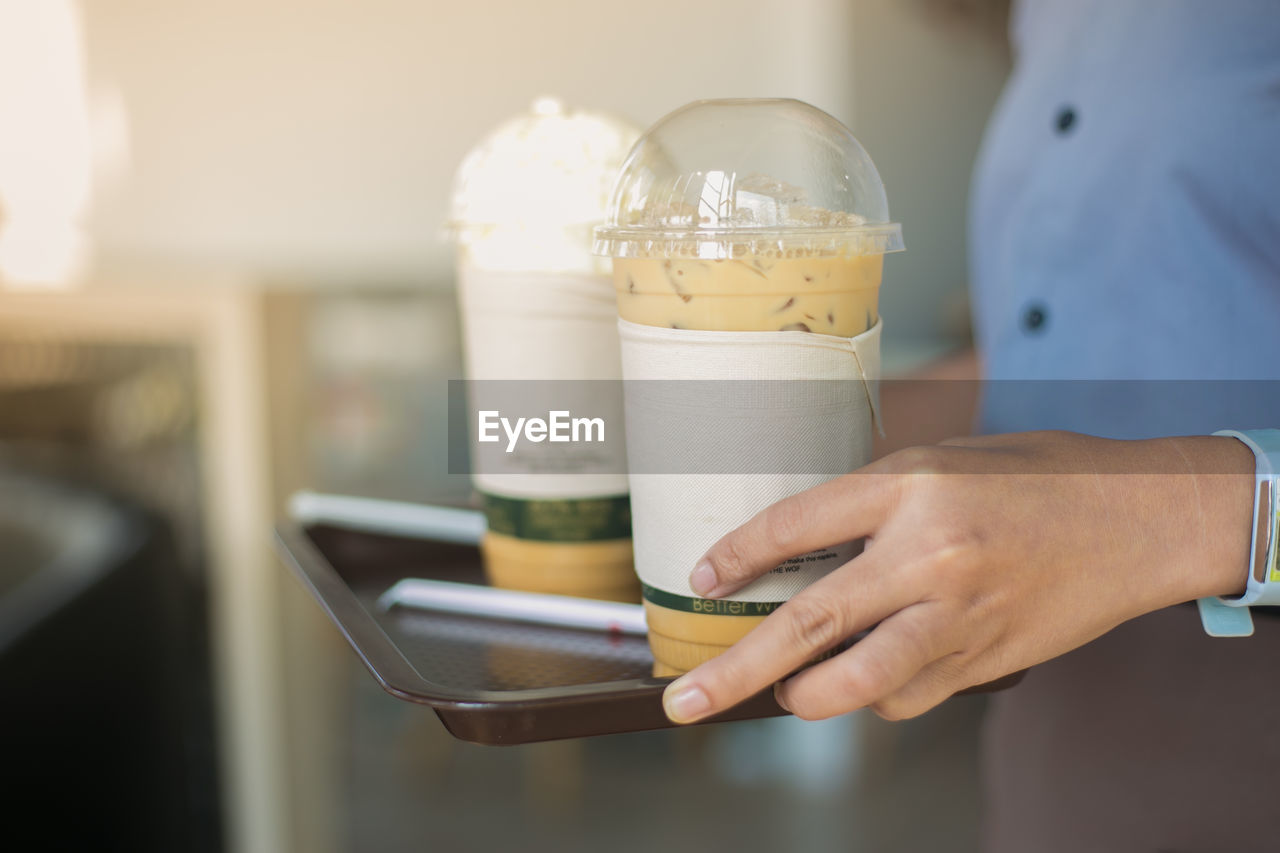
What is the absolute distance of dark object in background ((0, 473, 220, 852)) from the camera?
1844mm

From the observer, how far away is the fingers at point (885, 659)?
52 cm

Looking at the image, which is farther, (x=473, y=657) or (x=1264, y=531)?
(x=473, y=657)

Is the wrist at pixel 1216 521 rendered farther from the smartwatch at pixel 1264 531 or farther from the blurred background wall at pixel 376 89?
the blurred background wall at pixel 376 89

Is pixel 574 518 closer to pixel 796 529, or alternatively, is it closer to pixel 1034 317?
pixel 796 529

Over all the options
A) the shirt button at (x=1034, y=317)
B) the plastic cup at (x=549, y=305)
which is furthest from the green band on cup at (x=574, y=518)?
the shirt button at (x=1034, y=317)

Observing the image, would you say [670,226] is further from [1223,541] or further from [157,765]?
[157,765]

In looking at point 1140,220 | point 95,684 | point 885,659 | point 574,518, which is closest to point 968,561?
point 885,659

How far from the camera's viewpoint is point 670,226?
1.99ft

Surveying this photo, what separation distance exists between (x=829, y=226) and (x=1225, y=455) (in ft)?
0.81

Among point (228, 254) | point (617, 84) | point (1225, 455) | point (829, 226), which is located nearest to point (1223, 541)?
point (1225, 455)

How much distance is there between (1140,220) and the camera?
0.89 meters

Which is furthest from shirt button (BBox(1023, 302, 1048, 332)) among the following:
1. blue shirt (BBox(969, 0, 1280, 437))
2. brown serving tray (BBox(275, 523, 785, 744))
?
brown serving tray (BBox(275, 523, 785, 744))

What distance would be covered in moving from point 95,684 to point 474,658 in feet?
5.32

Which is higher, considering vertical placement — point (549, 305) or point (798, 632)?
point (549, 305)
